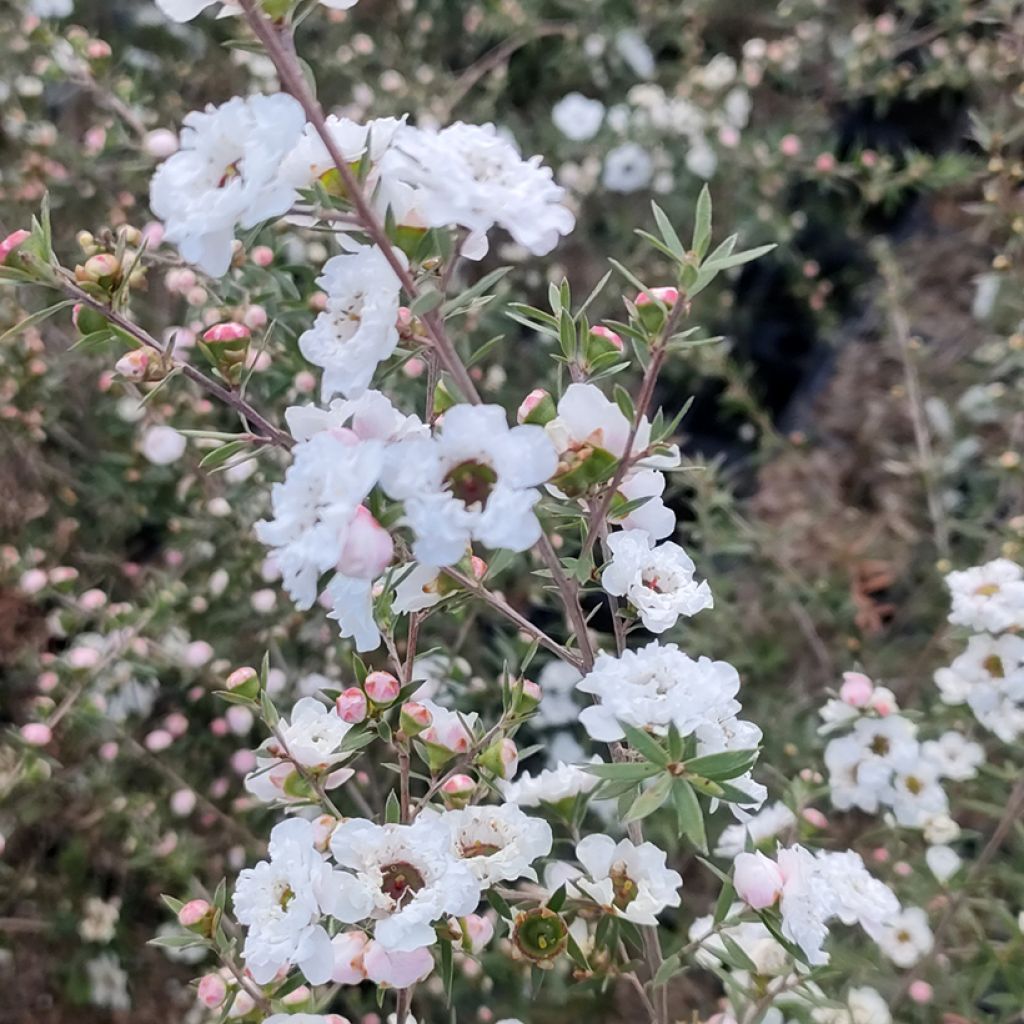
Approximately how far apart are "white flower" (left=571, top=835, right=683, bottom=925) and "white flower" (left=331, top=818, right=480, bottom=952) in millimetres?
152

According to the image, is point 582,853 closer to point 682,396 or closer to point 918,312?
point 682,396

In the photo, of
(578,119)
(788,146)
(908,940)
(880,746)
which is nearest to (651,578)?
(880,746)

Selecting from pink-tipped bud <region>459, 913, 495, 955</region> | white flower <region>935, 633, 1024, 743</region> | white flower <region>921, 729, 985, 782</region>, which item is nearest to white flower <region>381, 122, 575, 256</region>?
pink-tipped bud <region>459, 913, 495, 955</region>

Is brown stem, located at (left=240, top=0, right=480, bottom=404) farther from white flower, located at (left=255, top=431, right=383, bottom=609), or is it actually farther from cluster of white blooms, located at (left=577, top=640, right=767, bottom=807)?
cluster of white blooms, located at (left=577, top=640, right=767, bottom=807)

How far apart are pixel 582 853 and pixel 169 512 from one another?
4.58ft

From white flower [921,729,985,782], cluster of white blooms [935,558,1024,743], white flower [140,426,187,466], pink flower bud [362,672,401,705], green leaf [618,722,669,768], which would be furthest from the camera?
white flower [140,426,187,466]

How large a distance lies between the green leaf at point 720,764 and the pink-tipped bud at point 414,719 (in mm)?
217

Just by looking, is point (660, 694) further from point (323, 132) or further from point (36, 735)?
point (36, 735)

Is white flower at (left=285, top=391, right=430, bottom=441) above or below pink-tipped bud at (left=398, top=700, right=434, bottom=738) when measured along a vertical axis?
above

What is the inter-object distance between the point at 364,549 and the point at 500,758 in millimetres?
295

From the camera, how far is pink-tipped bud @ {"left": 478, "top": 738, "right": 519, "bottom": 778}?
2.54 feet

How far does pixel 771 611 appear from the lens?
207 centimetres

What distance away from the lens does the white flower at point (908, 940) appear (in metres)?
1.33

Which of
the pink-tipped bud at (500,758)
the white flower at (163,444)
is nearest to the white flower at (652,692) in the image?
the pink-tipped bud at (500,758)
